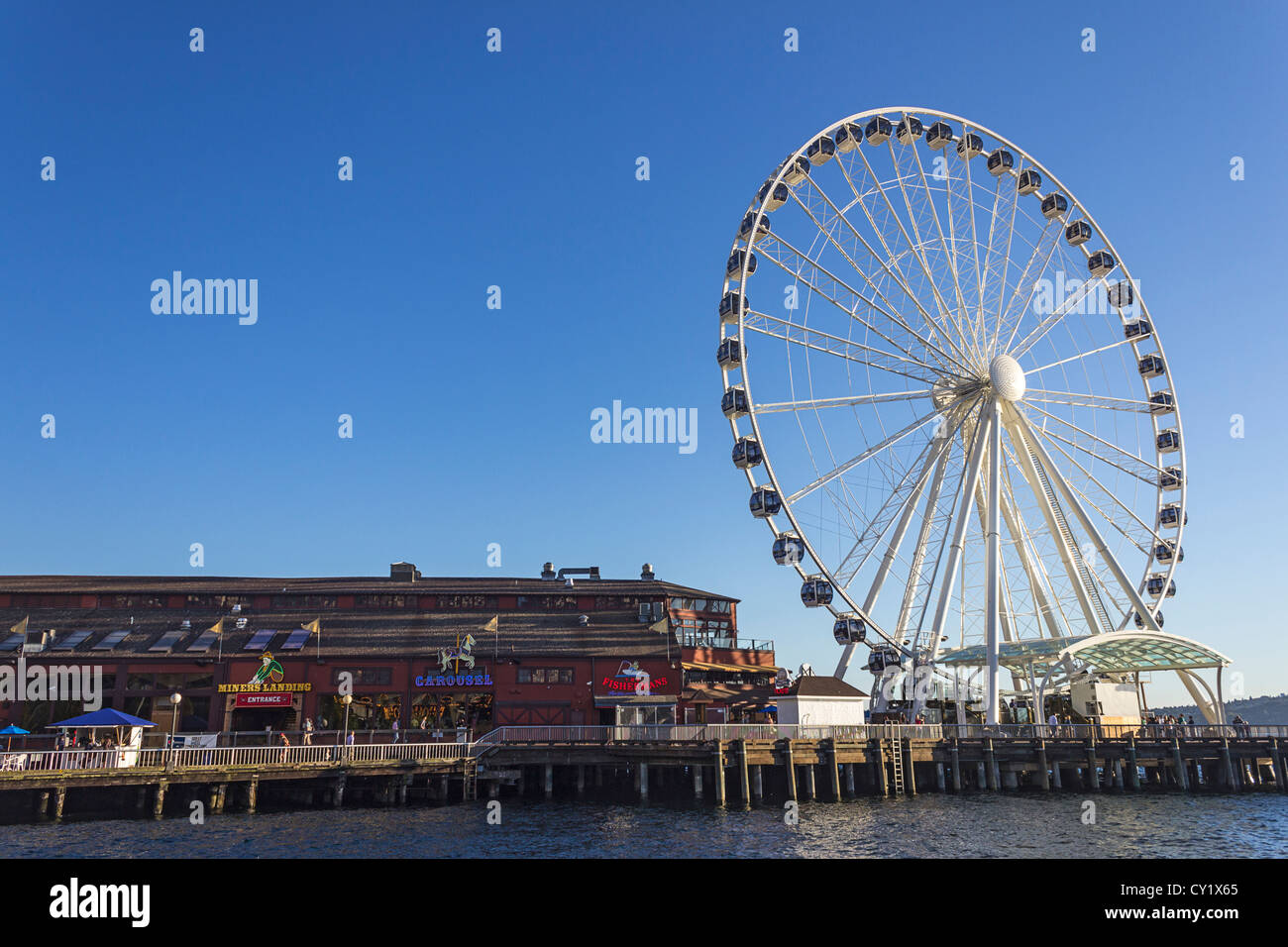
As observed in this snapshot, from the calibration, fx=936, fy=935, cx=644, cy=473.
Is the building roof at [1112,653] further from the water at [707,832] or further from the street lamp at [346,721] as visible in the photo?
the street lamp at [346,721]

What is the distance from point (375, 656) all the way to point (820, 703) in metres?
26.4

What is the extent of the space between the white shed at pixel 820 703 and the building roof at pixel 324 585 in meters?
17.9

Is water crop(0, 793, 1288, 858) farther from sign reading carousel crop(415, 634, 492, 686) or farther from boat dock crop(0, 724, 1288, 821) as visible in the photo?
sign reading carousel crop(415, 634, 492, 686)

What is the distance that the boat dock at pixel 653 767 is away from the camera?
130 ft

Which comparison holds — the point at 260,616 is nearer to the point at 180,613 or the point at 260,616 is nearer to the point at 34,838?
the point at 180,613

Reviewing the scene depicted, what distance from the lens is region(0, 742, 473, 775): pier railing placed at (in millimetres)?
39250

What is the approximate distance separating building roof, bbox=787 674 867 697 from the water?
6.40m

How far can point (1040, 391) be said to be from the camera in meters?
55.7
